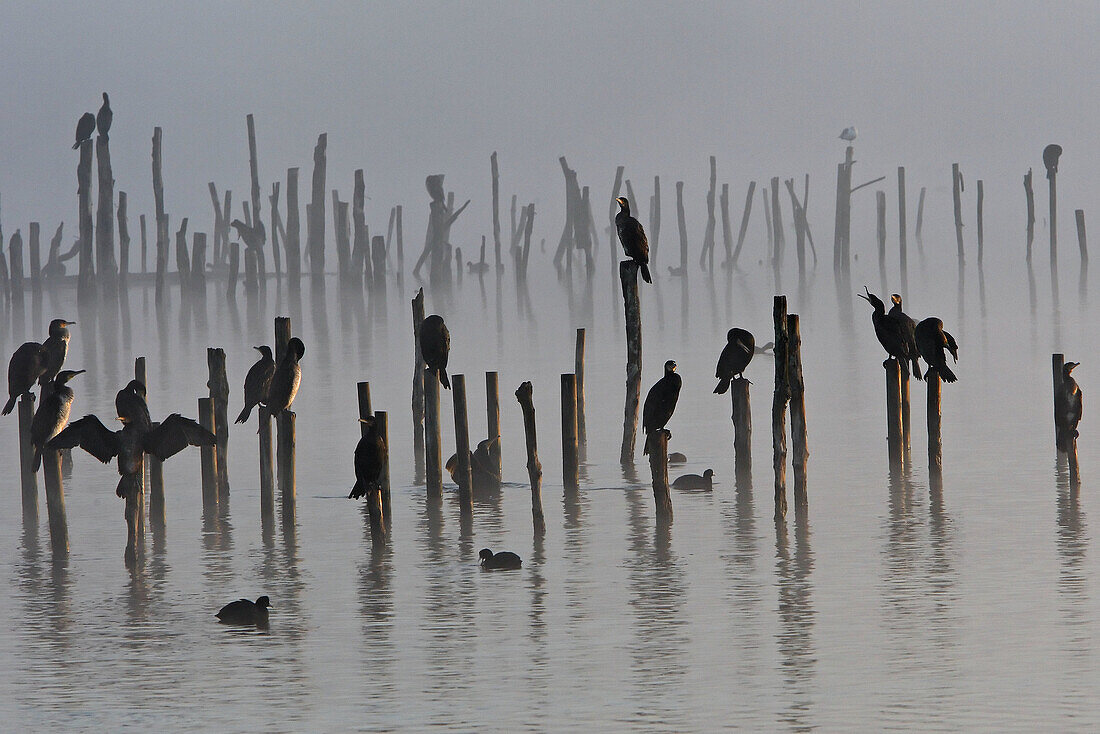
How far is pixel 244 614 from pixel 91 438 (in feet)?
6.90

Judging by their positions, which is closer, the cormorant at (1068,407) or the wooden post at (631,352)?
the cormorant at (1068,407)

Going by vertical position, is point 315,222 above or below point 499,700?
above

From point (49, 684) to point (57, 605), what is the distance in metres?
1.74

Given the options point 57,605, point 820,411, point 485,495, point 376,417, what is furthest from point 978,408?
point 57,605

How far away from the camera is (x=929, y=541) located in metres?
11.6

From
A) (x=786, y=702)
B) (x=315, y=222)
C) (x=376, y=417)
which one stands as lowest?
(x=786, y=702)

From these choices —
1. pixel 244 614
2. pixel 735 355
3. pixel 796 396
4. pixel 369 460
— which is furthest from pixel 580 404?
pixel 244 614

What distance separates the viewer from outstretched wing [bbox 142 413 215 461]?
11.2 m

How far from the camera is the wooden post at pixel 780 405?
39.6 ft

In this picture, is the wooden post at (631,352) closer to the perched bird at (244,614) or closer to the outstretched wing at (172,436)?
the outstretched wing at (172,436)

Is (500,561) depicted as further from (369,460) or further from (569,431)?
(569,431)

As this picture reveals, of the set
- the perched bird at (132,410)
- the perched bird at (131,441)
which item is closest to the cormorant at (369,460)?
the perched bird at (131,441)

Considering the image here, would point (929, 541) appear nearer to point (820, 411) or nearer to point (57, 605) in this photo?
point (57, 605)

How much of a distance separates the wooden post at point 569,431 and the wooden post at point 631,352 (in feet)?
3.64
